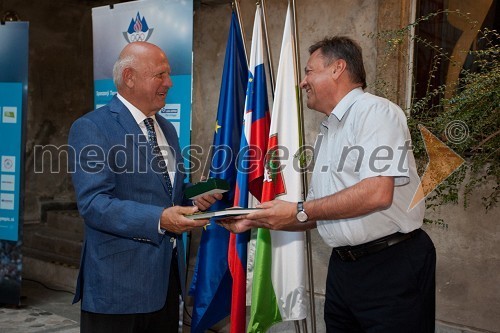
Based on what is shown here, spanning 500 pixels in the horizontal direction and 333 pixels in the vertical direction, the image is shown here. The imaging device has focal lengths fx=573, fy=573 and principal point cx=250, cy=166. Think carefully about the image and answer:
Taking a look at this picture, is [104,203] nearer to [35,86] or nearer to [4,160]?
[4,160]

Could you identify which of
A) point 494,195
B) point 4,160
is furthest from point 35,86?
point 494,195

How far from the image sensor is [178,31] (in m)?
3.64

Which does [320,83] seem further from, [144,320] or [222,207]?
[222,207]

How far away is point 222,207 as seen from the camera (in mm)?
3434

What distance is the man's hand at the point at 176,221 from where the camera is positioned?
213 centimetres

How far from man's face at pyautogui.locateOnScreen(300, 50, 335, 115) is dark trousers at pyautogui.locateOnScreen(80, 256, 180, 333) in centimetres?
90

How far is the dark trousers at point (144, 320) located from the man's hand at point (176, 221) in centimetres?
34

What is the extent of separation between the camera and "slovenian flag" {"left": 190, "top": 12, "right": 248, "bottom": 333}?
3.43m

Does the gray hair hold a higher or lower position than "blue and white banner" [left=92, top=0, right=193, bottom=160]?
lower

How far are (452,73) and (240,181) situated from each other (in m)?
1.55

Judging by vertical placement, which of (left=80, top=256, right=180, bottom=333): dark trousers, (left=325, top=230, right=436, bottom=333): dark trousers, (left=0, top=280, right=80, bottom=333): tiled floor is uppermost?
(left=325, top=230, right=436, bottom=333): dark trousers

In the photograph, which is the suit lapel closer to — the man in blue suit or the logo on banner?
the man in blue suit

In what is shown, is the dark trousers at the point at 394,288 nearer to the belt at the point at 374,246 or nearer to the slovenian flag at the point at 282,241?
the belt at the point at 374,246

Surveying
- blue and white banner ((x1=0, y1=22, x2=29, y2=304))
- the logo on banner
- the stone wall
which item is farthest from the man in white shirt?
blue and white banner ((x1=0, y1=22, x2=29, y2=304))
